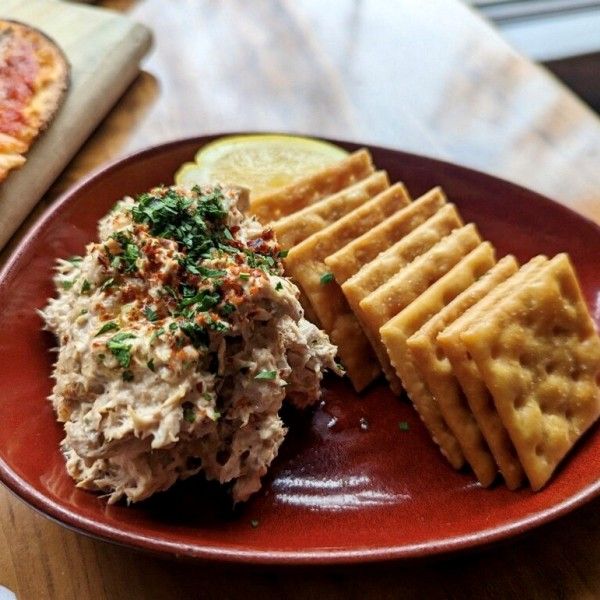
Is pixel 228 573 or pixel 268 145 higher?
pixel 268 145

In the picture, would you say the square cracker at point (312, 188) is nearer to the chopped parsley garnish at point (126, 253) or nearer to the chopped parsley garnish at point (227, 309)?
the chopped parsley garnish at point (126, 253)

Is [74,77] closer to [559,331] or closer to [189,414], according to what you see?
[189,414]

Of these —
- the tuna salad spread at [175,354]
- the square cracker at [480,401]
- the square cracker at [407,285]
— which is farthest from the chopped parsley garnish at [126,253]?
the square cracker at [480,401]

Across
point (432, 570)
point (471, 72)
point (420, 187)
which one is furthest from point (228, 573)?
point (471, 72)

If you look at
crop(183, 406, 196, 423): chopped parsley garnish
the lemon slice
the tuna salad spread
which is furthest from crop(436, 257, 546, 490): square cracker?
the lemon slice

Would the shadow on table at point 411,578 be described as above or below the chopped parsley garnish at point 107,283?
below

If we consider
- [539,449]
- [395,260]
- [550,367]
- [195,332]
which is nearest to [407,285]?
[395,260]

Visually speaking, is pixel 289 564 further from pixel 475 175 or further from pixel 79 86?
pixel 79 86
